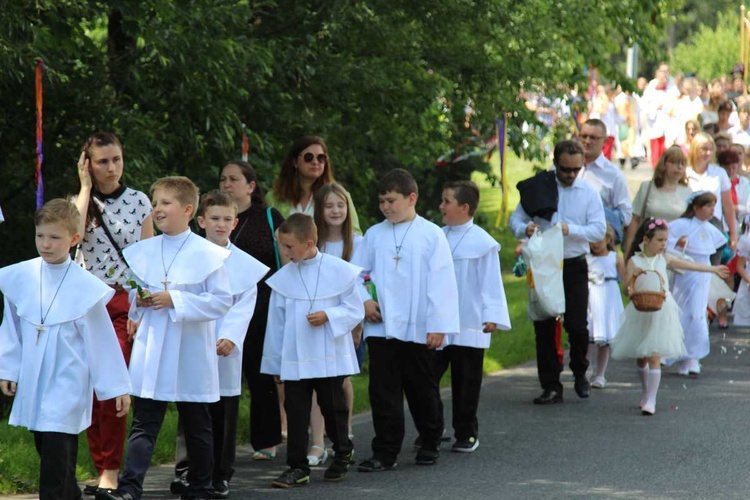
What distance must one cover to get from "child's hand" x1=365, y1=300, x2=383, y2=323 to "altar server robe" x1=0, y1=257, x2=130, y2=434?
1.97 meters

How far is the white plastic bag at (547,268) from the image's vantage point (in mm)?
10500

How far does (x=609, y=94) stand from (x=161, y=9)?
70.8 feet

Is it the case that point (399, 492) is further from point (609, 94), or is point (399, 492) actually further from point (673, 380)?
point (609, 94)

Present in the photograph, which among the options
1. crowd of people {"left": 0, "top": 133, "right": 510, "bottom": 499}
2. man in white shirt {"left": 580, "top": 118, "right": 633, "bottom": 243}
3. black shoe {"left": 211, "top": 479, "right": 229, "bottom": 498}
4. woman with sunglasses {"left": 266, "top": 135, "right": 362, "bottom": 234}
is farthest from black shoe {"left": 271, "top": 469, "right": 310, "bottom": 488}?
man in white shirt {"left": 580, "top": 118, "right": 633, "bottom": 243}

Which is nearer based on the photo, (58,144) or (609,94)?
(58,144)

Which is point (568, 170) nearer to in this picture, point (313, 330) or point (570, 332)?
point (570, 332)

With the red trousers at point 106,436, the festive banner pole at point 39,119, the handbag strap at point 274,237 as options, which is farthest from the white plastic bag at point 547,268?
the red trousers at point 106,436

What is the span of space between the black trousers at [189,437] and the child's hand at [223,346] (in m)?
0.28

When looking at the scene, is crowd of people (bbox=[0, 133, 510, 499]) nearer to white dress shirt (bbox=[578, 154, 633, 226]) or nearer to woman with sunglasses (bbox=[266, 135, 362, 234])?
woman with sunglasses (bbox=[266, 135, 362, 234])

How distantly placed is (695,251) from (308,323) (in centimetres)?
552

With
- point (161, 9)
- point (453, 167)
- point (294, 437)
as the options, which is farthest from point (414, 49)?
point (453, 167)

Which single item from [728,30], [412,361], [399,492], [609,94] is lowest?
[399,492]

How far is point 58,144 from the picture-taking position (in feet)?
37.6

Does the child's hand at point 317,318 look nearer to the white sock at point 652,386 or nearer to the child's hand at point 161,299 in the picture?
the child's hand at point 161,299
